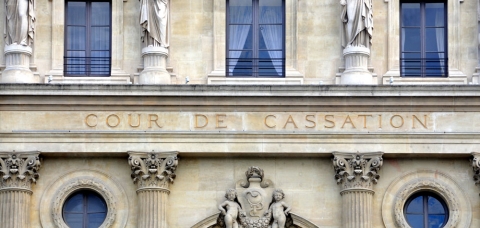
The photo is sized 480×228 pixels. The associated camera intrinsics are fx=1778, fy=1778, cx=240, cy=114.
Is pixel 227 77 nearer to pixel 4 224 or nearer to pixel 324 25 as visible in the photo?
pixel 324 25

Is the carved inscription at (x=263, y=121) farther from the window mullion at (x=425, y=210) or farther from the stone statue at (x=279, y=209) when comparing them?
the window mullion at (x=425, y=210)

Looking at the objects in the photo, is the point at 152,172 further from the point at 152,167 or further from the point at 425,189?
the point at 425,189

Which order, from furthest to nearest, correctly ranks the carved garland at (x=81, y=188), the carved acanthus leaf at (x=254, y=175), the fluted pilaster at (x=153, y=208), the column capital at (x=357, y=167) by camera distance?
the carved acanthus leaf at (x=254, y=175) < the carved garland at (x=81, y=188) < the column capital at (x=357, y=167) < the fluted pilaster at (x=153, y=208)

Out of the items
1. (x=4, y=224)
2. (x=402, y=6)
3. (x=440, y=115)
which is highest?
(x=402, y=6)

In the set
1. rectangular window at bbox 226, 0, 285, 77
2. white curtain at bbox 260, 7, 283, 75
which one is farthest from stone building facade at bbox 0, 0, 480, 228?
white curtain at bbox 260, 7, 283, 75

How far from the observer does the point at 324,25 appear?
158 ft

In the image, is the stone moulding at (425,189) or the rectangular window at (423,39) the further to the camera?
the rectangular window at (423,39)

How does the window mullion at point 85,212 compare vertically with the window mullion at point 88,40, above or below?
below

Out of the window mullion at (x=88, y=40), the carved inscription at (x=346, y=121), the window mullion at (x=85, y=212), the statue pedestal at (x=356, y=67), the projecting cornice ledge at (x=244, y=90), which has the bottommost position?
the window mullion at (x=85, y=212)

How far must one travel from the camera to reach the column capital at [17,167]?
46.6 metres

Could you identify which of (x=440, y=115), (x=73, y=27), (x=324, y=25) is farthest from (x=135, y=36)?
(x=440, y=115)

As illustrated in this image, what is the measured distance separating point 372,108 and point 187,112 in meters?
4.88

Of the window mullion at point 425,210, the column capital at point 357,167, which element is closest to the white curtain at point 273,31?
the column capital at point 357,167

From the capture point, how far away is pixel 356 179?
4669cm
